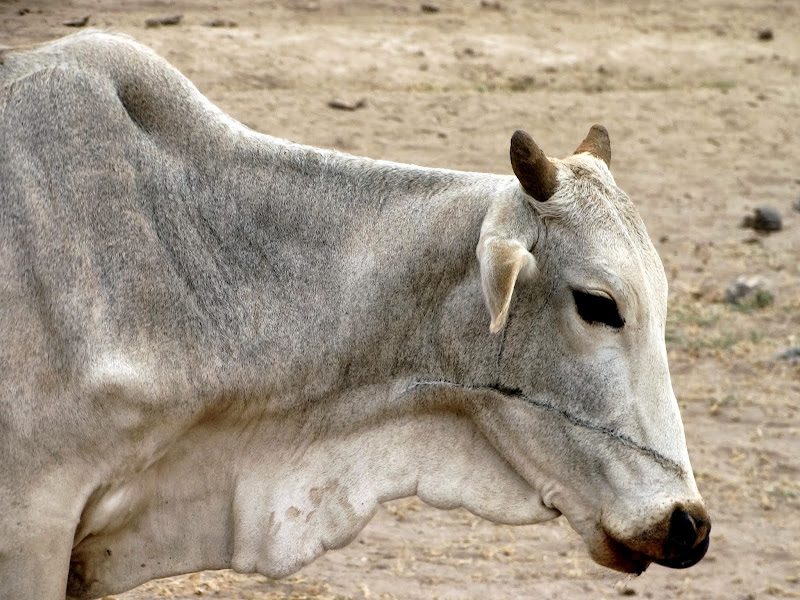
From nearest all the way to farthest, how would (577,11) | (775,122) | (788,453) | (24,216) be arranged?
(24,216) < (788,453) < (775,122) < (577,11)

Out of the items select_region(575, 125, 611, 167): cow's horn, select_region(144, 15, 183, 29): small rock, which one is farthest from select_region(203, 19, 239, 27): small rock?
select_region(575, 125, 611, 167): cow's horn

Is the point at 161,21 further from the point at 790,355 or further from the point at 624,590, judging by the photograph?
the point at 624,590

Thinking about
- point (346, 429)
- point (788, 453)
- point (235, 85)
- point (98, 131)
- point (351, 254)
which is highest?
point (98, 131)

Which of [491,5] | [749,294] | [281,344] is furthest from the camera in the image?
[491,5]

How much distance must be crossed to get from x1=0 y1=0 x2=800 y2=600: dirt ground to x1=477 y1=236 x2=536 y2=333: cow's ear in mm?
1052

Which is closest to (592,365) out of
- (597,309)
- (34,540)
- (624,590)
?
(597,309)

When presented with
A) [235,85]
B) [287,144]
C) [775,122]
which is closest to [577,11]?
[775,122]

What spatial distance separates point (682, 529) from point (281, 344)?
1160 mm

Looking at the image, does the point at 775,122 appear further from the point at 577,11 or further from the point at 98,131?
the point at 98,131

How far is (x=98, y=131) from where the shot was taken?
3551 mm

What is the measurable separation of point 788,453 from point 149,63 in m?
3.88

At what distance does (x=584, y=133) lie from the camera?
10.2 m

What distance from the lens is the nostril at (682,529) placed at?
349 cm

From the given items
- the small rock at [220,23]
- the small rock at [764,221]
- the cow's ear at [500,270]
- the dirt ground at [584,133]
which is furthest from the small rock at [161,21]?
the cow's ear at [500,270]
